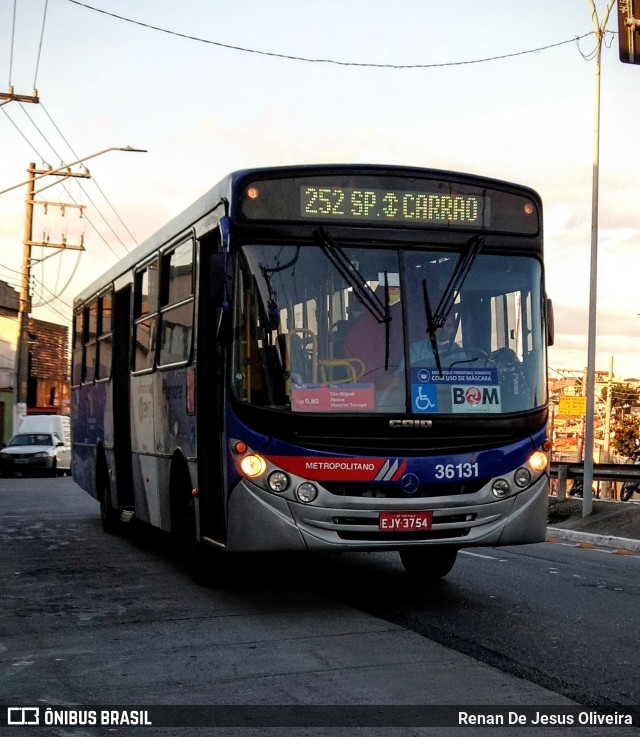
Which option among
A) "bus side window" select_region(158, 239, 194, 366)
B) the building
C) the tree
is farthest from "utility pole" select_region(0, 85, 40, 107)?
the tree

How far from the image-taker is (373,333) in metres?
9.05

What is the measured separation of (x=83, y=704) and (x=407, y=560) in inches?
210

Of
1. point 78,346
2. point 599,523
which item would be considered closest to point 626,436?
point 599,523

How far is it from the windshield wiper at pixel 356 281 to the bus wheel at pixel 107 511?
7.15m

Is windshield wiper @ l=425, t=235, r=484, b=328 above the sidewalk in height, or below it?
above

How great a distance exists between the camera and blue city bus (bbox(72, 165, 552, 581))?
8.91 m

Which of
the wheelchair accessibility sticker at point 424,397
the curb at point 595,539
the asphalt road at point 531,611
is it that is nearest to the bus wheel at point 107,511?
the asphalt road at point 531,611

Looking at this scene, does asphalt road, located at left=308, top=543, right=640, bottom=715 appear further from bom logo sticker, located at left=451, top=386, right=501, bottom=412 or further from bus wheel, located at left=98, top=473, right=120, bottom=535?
bus wheel, located at left=98, top=473, right=120, bottom=535

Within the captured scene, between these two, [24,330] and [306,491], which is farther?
[24,330]

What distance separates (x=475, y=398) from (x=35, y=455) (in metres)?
31.2

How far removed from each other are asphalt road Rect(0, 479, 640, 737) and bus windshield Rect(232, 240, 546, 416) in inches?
64.6

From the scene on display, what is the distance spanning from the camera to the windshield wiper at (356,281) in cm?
908

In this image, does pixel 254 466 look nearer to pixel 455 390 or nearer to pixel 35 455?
pixel 455 390

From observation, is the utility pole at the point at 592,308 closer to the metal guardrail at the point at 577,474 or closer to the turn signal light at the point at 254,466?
the metal guardrail at the point at 577,474
